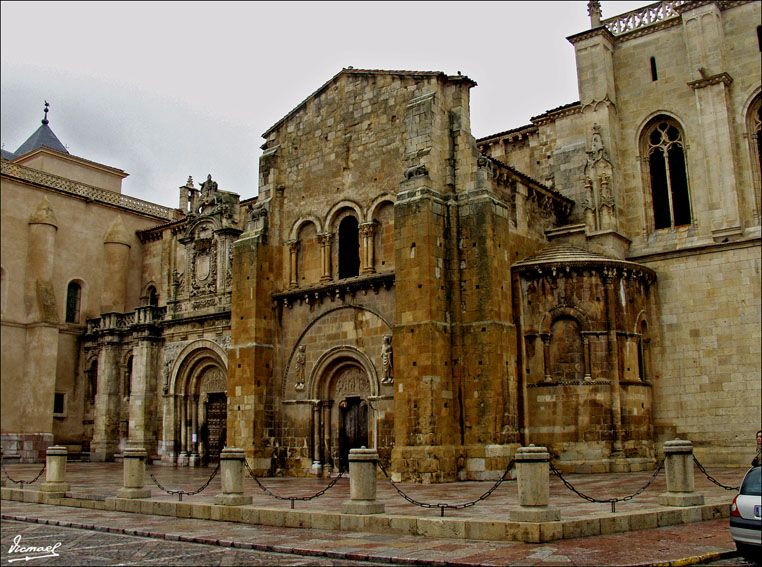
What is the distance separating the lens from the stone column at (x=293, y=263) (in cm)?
2510

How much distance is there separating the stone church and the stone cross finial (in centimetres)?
7

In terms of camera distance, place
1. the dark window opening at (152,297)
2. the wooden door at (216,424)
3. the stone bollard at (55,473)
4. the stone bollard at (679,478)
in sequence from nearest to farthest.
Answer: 1. the stone bollard at (679,478)
2. the stone bollard at (55,473)
3. the wooden door at (216,424)
4. the dark window opening at (152,297)

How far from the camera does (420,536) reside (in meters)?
11.6

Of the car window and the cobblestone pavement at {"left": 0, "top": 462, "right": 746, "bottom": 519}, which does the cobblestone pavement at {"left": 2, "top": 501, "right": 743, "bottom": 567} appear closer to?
the car window

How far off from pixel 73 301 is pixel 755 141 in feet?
97.2

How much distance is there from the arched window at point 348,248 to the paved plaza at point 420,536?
7.02 meters

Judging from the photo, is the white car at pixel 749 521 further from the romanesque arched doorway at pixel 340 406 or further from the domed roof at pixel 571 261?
the romanesque arched doorway at pixel 340 406

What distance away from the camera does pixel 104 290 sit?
3681 centimetres

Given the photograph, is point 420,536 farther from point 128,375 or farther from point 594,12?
point 128,375

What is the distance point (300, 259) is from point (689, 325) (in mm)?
12672

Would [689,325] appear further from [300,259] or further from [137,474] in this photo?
[137,474]

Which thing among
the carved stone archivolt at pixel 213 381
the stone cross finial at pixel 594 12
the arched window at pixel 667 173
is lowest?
the carved stone archivolt at pixel 213 381

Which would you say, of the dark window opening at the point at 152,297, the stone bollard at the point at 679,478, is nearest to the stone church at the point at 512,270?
the stone bollard at the point at 679,478

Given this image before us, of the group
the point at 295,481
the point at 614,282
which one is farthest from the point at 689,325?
the point at 295,481
